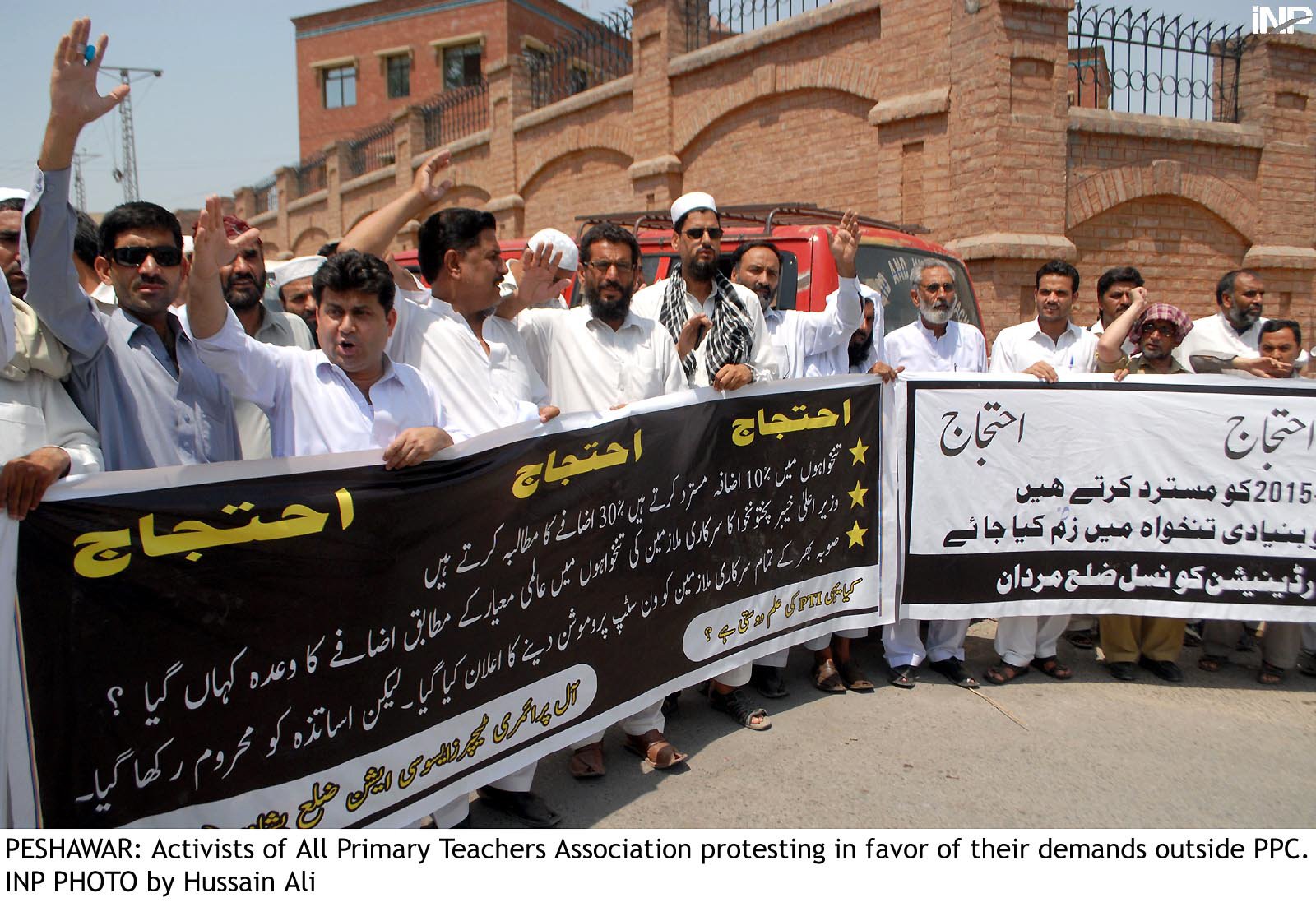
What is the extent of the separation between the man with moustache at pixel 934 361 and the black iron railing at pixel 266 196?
29.4 meters

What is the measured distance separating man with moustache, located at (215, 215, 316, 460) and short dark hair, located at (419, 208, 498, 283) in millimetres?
835

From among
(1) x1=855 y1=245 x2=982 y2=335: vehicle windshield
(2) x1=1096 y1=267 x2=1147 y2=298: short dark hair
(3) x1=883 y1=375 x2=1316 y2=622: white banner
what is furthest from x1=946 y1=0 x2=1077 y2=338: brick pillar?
(3) x1=883 y1=375 x2=1316 y2=622: white banner

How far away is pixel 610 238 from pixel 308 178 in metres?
28.2

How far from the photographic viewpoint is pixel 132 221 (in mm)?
2545

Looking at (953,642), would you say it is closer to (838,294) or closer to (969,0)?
(838,294)

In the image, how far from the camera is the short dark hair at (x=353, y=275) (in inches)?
102

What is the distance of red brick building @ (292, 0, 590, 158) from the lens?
30.4m

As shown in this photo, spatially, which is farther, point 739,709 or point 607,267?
point 739,709

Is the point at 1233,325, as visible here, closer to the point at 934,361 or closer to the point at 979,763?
the point at 934,361

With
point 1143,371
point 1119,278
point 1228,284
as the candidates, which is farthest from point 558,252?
point 1228,284

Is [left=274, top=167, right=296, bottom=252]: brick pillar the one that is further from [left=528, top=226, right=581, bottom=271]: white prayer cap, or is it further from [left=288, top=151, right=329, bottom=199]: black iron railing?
[left=528, top=226, right=581, bottom=271]: white prayer cap

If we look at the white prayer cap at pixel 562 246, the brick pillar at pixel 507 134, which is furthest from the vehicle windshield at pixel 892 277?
the brick pillar at pixel 507 134

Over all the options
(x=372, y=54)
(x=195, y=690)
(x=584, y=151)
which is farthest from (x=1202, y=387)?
(x=372, y=54)

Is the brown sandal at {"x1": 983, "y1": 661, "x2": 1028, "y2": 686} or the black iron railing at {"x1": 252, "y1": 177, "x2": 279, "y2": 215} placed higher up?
the black iron railing at {"x1": 252, "y1": 177, "x2": 279, "y2": 215}
